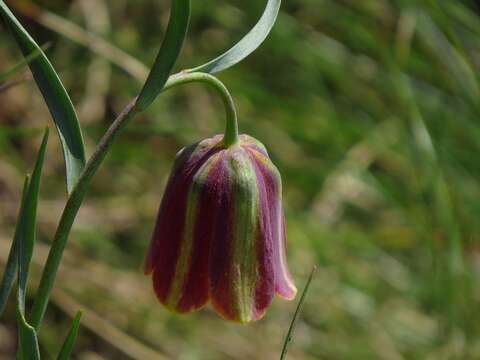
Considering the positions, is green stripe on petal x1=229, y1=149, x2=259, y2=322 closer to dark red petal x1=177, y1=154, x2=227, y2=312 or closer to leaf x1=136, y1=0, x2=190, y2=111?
dark red petal x1=177, y1=154, x2=227, y2=312

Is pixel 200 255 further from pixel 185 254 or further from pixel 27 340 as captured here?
pixel 27 340

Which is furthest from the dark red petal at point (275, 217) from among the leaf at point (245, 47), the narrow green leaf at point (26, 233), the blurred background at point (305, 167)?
the blurred background at point (305, 167)

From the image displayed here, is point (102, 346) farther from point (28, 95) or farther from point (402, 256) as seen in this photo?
point (402, 256)

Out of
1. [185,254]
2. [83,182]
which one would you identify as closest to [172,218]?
[185,254]

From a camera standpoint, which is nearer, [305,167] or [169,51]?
[169,51]

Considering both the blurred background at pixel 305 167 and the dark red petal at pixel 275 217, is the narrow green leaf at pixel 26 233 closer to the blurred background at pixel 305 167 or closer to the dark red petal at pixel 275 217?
the dark red petal at pixel 275 217

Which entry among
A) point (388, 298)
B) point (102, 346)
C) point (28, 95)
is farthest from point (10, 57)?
point (388, 298)
